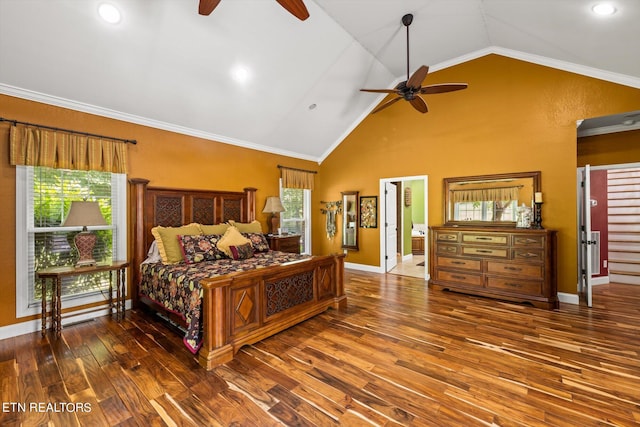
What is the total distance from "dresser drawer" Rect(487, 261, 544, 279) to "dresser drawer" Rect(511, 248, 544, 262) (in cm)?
9

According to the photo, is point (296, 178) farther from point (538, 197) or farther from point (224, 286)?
point (538, 197)

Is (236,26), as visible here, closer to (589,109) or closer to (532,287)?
(589,109)

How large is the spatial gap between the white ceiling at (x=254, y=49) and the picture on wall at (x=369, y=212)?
2.29m

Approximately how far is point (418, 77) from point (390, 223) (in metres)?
3.53

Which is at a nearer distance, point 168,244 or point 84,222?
A: point 84,222

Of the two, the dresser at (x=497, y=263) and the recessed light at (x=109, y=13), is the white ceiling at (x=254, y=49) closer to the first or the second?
the recessed light at (x=109, y=13)

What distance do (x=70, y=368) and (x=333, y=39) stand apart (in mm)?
4884

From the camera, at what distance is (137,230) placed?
3.85m

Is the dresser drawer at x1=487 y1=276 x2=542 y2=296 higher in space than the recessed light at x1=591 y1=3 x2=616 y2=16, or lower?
lower

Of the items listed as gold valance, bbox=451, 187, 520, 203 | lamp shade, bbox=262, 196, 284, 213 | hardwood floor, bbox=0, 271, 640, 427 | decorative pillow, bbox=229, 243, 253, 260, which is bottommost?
hardwood floor, bbox=0, 271, 640, 427

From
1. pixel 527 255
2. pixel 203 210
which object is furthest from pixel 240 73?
pixel 527 255

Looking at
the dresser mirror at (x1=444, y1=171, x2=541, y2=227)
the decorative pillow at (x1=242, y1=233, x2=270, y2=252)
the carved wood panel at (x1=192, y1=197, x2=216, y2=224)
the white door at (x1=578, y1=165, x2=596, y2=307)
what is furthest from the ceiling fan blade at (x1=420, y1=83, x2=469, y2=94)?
the carved wood panel at (x1=192, y1=197, x2=216, y2=224)

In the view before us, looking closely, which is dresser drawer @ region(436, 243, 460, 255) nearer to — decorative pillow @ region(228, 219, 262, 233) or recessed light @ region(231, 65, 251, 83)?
decorative pillow @ region(228, 219, 262, 233)

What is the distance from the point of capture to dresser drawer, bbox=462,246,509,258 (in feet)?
13.7
